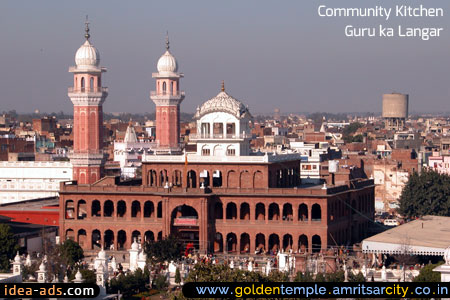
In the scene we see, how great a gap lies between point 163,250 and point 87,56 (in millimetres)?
25164

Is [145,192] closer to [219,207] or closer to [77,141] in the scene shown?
[219,207]

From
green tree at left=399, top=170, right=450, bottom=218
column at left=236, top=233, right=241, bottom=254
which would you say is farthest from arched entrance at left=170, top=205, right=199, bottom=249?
green tree at left=399, top=170, right=450, bottom=218

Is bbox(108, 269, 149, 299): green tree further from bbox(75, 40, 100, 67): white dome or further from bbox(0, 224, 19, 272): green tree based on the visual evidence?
bbox(75, 40, 100, 67): white dome

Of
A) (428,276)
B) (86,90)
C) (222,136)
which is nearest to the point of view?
(428,276)

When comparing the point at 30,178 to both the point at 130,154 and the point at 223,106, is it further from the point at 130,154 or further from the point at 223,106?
the point at 223,106

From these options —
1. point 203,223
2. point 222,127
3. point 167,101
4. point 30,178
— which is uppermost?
point 167,101

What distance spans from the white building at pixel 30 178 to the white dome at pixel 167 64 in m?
11.1

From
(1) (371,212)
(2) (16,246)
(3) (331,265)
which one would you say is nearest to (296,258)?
(3) (331,265)

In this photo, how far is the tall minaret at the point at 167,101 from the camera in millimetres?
99688

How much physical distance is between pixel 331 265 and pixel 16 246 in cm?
1554

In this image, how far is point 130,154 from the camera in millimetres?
125000

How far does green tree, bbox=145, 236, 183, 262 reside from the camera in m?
63.1

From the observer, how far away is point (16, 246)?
6294 centimetres

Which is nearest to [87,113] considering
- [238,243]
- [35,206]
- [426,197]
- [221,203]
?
[35,206]
